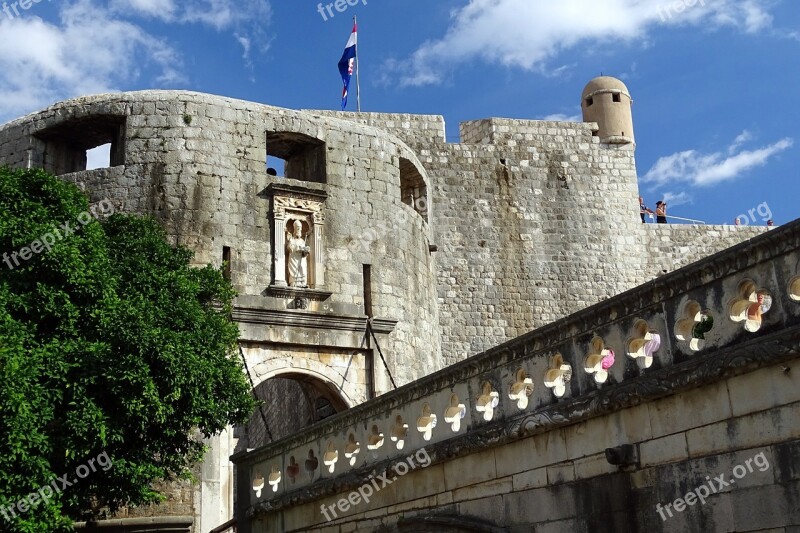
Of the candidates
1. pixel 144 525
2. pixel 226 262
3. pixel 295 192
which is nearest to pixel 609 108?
pixel 295 192

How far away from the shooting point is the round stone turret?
2781 centimetres

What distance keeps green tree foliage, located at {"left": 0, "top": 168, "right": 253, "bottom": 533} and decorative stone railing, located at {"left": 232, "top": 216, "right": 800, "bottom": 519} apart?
8.10ft

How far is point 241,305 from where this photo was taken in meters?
16.9

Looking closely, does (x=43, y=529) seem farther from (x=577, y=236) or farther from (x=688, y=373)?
(x=577, y=236)

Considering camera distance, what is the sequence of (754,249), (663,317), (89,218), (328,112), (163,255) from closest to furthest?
(754,249)
(663,317)
(89,218)
(163,255)
(328,112)

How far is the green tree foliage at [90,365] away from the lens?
11648 mm

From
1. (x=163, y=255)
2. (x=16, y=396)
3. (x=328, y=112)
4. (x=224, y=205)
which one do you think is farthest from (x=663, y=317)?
(x=328, y=112)

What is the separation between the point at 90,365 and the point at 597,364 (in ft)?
23.0

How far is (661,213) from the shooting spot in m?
28.9

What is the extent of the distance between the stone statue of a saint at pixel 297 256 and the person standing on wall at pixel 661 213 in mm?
14136

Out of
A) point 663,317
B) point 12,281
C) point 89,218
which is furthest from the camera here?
point 89,218

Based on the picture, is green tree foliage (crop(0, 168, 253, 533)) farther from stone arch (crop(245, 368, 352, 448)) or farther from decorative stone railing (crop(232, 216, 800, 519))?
decorative stone railing (crop(232, 216, 800, 519))

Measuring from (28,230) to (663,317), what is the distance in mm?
8933

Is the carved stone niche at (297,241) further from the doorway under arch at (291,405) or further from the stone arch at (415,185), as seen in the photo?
the stone arch at (415,185)
